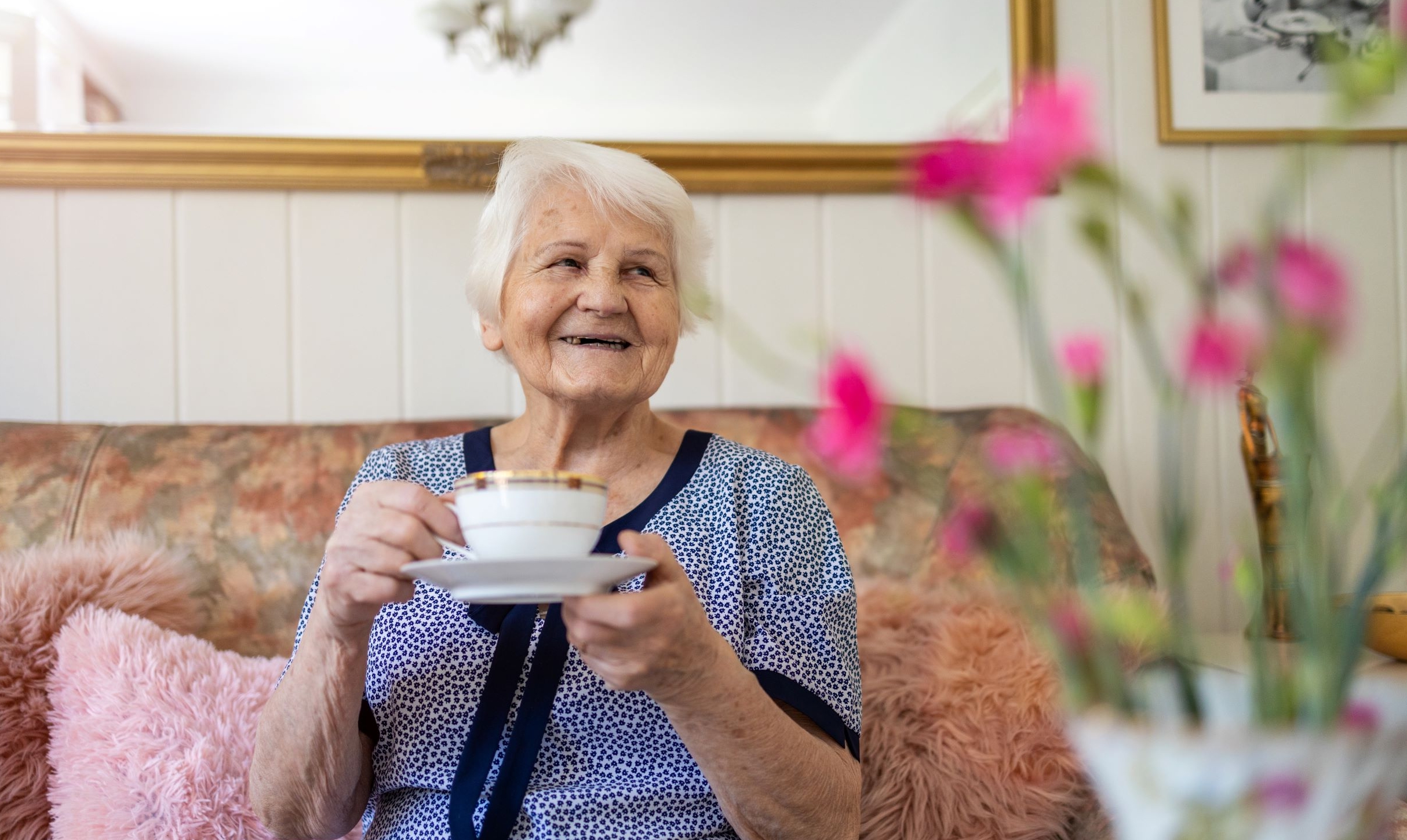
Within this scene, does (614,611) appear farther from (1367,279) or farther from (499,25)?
(1367,279)

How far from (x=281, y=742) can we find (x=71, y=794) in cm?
38

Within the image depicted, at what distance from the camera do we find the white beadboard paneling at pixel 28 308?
196cm

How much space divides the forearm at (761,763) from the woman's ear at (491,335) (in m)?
0.60

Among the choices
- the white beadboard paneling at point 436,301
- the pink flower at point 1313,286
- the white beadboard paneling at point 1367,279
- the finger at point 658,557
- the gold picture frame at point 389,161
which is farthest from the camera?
the white beadboard paneling at point 1367,279

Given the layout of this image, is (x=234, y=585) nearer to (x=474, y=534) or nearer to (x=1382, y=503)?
(x=474, y=534)

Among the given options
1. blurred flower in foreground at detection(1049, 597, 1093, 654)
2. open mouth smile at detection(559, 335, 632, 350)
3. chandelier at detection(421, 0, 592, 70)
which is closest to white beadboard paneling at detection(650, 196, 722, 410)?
chandelier at detection(421, 0, 592, 70)

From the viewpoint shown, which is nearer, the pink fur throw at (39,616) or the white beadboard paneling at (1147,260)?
the pink fur throw at (39,616)

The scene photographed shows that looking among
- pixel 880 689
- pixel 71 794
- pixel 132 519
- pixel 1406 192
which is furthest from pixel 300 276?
pixel 1406 192

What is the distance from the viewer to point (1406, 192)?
7.52 ft

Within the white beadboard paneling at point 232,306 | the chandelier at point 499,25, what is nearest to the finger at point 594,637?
the white beadboard paneling at point 232,306

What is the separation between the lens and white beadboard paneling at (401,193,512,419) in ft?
6.74

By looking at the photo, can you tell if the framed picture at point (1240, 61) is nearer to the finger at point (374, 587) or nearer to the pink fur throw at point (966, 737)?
the pink fur throw at point (966, 737)

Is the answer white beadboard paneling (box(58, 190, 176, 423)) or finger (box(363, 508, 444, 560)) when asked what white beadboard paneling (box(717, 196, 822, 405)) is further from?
finger (box(363, 508, 444, 560))

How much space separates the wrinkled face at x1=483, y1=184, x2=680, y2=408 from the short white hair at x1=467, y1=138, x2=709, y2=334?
1 centimetres
